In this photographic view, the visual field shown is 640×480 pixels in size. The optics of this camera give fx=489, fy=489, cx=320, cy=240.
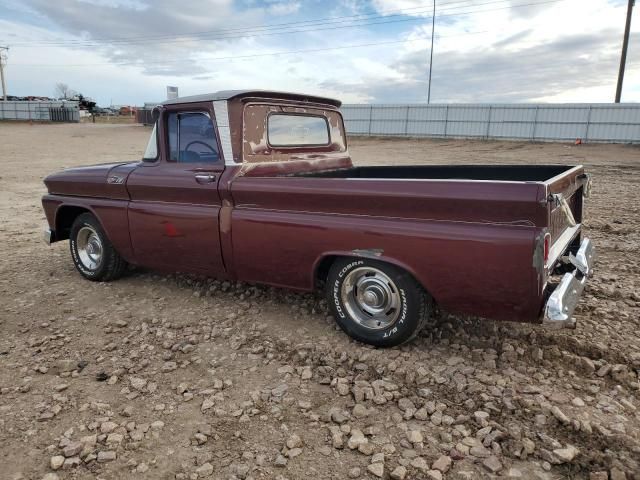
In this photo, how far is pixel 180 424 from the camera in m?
2.65

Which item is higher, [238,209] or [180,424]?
[238,209]

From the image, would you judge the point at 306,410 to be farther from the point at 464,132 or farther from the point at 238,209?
the point at 464,132

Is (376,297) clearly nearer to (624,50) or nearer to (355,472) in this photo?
(355,472)

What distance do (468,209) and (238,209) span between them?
Result: 1.73 metres

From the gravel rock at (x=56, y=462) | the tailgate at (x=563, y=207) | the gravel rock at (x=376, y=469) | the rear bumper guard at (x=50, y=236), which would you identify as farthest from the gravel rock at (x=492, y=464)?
the rear bumper guard at (x=50, y=236)

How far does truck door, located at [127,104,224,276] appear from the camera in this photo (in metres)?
3.86

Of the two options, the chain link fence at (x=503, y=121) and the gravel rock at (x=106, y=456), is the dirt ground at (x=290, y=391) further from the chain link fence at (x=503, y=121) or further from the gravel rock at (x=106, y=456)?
the chain link fence at (x=503, y=121)

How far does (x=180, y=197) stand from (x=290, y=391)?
1.92 meters

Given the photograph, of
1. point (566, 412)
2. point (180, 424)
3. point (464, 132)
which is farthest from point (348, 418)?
point (464, 132)

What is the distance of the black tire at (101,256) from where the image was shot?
477 centimetres

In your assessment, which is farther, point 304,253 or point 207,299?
point 207,299

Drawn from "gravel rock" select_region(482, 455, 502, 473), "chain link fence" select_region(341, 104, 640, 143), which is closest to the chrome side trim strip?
"gravel rock" select_region(482, 455, 502, 473)

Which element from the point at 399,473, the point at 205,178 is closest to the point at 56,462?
the point at 399,473

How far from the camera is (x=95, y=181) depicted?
4652 mm
